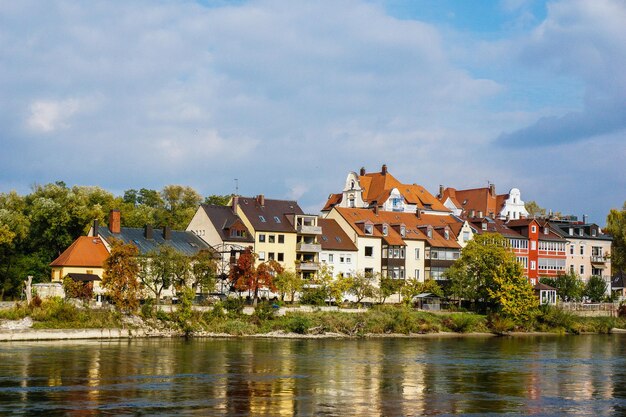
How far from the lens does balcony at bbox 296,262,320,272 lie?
313 ft

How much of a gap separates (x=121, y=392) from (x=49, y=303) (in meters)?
30.8

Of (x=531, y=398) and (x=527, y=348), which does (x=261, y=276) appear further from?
(x=531, y=398)

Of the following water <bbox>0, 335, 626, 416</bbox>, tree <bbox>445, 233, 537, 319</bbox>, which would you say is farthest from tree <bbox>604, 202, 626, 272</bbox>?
water <bbox>0, 335, 626, 416</bbox>

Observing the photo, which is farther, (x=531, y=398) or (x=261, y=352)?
(x=261, y=352)

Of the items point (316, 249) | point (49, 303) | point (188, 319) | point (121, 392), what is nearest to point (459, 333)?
point (316, 249)

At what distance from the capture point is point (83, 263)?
81.1m

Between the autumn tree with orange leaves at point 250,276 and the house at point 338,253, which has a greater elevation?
the house at point 338,253

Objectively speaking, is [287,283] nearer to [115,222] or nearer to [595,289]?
[115,222]

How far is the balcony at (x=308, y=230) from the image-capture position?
319ft

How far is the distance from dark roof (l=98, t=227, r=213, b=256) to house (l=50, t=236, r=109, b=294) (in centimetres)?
185

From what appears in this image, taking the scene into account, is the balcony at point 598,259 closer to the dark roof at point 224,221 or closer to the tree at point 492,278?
the tree at point 492,278

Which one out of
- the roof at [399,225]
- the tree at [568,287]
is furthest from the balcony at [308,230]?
the tree at [568,287]

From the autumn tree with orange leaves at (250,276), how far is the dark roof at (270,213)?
35.1ft

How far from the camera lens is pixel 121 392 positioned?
141 feet
